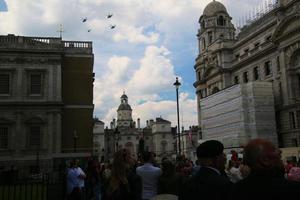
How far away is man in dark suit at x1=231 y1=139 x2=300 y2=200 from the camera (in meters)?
3.39

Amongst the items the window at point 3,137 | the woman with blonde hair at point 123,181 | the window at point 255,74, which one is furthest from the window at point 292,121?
the woman with blonde hair at point 123,181

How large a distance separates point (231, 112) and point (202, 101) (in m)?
10.3

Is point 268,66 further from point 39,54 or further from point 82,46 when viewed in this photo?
point 39,54

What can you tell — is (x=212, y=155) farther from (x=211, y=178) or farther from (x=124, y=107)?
(x=124, y=107)

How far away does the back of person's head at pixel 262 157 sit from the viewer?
11.8ft

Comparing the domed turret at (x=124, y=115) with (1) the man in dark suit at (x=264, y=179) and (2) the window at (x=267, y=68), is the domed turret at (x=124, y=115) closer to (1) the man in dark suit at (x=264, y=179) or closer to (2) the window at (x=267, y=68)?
(2) the window at (x=267, y=68)

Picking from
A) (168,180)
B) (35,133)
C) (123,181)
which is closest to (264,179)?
(123,181)

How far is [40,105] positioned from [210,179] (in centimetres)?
4020

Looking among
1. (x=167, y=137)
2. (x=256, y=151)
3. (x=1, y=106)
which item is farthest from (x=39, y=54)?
(x=167, y=137)

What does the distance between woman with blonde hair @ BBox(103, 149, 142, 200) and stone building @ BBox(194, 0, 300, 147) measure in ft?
140

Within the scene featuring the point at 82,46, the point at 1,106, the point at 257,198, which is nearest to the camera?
the point at 257,198

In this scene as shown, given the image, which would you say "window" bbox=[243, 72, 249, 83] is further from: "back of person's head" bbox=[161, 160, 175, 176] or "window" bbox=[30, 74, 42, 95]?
"back of person's head" bbox=[161, 160, 175, 176]

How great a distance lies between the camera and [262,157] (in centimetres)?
361

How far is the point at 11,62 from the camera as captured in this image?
141 ft
